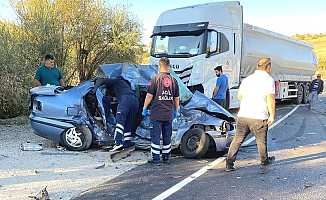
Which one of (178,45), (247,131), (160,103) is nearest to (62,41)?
(178,45)

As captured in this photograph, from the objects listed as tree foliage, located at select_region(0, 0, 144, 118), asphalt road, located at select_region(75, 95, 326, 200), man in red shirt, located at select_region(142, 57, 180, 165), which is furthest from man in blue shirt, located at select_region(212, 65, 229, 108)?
tree foliage, located at select_region(0, 0, 144, 118)

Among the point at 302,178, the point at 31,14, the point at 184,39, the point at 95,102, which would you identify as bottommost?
the point at 302,178

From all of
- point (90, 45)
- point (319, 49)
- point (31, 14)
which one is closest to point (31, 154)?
point (31, 14)

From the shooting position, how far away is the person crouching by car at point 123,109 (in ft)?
21.3

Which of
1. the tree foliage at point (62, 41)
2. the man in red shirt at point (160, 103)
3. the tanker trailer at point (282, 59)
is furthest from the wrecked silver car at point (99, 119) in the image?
the tanker trailer at point (282, 59)

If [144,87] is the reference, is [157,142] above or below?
below

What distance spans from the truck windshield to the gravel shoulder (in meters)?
5.41

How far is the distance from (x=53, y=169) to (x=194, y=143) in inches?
95.6

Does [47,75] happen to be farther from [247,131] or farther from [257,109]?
[257,109]

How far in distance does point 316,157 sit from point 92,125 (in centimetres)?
414

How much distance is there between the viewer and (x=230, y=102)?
12445 millimetres

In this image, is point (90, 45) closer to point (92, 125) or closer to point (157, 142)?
point (92, 125)

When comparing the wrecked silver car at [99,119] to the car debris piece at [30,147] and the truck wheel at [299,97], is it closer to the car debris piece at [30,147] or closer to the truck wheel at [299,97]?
the car debris piece at [30,147]

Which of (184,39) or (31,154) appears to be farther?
(184,39)
